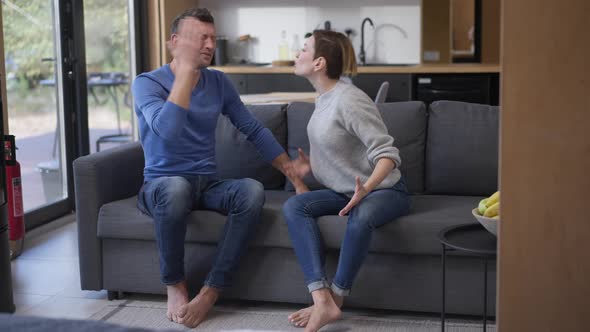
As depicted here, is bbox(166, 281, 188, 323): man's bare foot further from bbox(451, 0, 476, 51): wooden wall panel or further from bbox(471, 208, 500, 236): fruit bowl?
bbox(451, 0, 476, 51): wooden wall panel

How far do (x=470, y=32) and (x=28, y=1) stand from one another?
3591mm

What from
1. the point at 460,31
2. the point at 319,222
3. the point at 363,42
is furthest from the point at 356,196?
the point at 460,31

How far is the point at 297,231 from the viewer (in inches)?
118

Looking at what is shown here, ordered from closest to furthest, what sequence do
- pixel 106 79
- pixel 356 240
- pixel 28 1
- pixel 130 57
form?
pixel 356 240 < pixel 28 1 < pixel 106 79 < pixel 130 57

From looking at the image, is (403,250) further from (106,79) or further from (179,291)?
(106,79)

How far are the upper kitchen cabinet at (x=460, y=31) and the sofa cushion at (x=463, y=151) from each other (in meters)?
3.29

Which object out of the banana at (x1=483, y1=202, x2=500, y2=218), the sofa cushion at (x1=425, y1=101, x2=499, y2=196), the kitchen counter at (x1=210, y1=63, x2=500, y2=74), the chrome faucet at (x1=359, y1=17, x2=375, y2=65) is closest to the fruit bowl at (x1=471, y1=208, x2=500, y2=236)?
the banana at (x1=483, y1=202, x2=500, y2=218)

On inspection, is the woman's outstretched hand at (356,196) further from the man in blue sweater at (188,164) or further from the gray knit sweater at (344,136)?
the man in blue sweater at (188,164)

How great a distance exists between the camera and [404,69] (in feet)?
20.5

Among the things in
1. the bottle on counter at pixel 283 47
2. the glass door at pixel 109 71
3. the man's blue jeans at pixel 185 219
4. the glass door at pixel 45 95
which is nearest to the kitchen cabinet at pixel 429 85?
the bottle on counter at pixel 283 47

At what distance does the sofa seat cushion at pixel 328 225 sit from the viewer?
2.99 m

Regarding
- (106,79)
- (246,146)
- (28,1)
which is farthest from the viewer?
(106,79)

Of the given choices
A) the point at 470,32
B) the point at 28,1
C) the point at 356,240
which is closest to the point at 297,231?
the point at 356,240

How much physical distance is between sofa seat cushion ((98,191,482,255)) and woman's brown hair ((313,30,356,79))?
0.55 metres
